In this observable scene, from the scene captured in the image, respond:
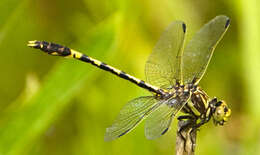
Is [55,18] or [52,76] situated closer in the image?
[52,76]

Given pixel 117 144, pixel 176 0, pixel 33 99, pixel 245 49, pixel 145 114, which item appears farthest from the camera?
pixel 176 0

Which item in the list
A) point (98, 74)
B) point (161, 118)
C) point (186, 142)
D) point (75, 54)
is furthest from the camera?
point (98, 74)

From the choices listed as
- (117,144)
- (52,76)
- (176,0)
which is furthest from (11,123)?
(176,0)

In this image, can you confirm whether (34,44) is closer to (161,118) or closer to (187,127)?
(161,118)

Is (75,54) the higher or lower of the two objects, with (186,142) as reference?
higher

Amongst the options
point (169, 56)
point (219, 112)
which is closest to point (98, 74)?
point (169, 56)

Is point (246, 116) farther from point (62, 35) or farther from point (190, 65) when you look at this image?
point (62, 35)

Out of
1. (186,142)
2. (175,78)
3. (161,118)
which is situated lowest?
(186,142)
